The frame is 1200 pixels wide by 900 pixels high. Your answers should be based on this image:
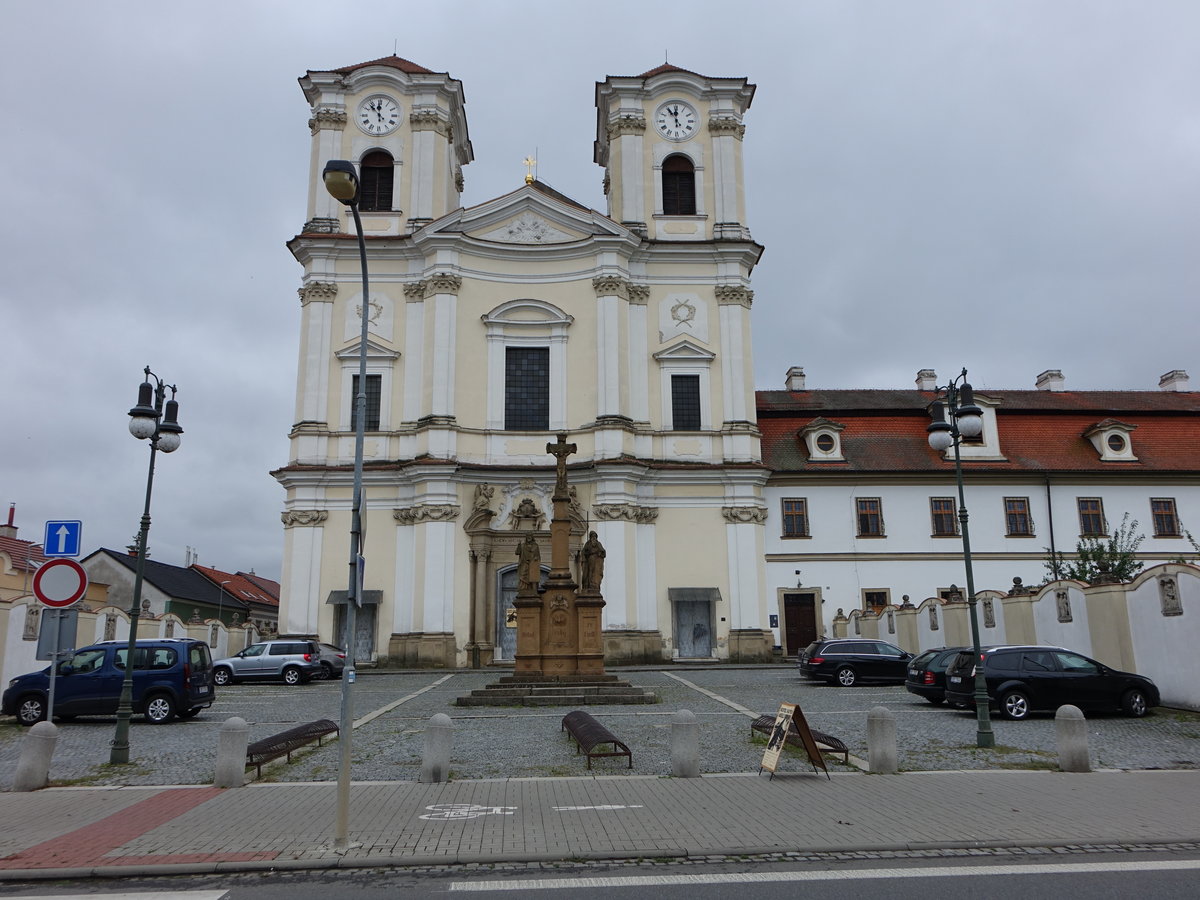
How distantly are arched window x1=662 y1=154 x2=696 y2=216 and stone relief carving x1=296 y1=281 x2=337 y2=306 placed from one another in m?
15.1

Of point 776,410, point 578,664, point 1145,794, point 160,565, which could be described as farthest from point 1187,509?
point 160,565

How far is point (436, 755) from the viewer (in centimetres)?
1173

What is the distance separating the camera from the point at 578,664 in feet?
74.2

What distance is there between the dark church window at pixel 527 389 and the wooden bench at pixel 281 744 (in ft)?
80.9

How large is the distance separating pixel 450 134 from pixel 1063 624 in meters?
32.8

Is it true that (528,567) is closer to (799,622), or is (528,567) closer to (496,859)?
(496,859)

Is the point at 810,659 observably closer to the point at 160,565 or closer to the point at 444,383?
the point at 444,383

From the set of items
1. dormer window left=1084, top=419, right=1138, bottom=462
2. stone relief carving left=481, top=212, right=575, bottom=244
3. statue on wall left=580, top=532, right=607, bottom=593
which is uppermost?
stone relief carving left=481, top=212, right=575, bottom=244

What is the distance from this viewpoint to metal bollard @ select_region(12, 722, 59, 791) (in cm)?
1160

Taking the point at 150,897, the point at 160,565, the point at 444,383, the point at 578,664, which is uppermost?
the point at 444,383

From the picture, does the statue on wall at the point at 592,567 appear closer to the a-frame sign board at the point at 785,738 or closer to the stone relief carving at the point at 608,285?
the a-frame sign board at the point at 785,738

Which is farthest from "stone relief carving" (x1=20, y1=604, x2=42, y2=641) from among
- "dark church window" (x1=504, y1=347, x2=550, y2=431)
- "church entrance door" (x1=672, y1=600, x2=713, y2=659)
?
"church entrance door" (x1=672, y1=600, x2=713, y2=659)

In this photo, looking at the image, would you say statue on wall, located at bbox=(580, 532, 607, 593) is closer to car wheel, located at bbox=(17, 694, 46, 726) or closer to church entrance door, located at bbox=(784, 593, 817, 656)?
car wheel, located at bbox=(17, 694, 46, 726)

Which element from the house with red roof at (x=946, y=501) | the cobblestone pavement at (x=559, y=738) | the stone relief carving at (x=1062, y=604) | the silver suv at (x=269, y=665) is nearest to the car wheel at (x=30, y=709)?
the cobblestone pavement at (x=559, y=738)
